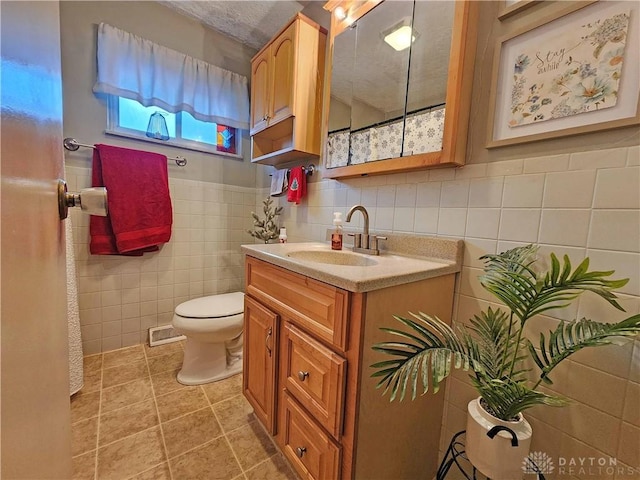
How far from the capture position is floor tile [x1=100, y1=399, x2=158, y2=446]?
3.92 feet

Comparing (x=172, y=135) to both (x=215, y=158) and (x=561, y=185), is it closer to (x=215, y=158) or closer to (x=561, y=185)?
(x=215, y=158)

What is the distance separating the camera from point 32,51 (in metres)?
0.35

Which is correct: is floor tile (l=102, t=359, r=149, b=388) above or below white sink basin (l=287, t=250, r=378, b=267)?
below

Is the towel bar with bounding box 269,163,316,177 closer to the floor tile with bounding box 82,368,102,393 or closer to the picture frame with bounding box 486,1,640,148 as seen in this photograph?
the picture frame with bounding box 486,1,640,148

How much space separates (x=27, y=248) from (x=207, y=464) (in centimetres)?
118

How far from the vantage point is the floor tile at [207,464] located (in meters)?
1.03

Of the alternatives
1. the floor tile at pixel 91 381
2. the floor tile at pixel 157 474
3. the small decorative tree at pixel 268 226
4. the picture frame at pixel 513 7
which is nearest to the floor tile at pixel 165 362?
the floor tile at pixel 91 381

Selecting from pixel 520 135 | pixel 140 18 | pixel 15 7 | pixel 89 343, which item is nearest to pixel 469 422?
pixel 520 135

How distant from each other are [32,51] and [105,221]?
64.7 inches

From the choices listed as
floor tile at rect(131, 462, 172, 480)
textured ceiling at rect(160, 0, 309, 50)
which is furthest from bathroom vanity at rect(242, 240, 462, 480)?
textured ceiling at rect(160, 0, 309, 50)

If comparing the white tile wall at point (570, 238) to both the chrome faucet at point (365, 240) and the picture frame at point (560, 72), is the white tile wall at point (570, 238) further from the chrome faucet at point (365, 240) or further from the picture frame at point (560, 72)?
the chrome faucet at point (365, 240)

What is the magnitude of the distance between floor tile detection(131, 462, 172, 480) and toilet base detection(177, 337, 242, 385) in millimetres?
517

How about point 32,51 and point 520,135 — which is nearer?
point 32,51

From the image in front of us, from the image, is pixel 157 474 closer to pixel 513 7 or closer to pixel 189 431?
pixel 189 431
